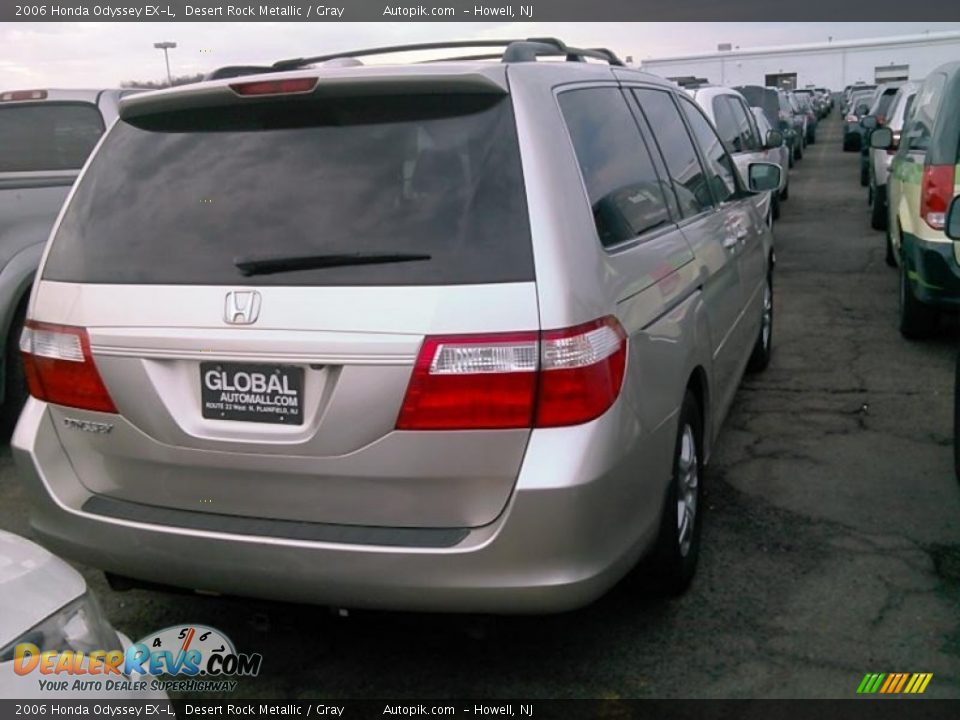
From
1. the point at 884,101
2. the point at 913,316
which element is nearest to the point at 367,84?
the point at 913,316

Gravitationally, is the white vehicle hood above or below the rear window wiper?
below

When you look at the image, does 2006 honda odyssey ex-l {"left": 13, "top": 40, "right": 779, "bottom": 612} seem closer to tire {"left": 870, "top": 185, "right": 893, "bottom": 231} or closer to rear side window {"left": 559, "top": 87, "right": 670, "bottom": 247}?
rear side window {"left": 559, "top": 87, "right": 670, "bottom": 247}

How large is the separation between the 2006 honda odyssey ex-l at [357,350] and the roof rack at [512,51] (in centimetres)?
5

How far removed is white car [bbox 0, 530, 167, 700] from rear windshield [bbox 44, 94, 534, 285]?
90 cm

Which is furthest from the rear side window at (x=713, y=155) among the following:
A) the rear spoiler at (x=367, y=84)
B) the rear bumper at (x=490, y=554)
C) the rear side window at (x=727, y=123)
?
the rear side window at (x=727, y=123)

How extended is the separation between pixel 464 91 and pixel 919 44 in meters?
81.5

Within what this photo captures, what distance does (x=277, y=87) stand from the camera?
2852mm

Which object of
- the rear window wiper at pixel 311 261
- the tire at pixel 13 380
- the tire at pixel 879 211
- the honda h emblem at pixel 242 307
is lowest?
the tire at pixel 879 211

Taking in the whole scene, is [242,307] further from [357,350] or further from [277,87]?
[277,87]

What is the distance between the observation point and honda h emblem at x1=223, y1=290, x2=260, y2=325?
2.67 meters

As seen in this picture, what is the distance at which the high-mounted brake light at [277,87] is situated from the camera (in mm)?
2826

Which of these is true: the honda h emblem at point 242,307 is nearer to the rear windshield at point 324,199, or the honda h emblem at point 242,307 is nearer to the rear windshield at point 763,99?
the rear windshield at point 324,199

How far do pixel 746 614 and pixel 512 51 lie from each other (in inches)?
80.4
